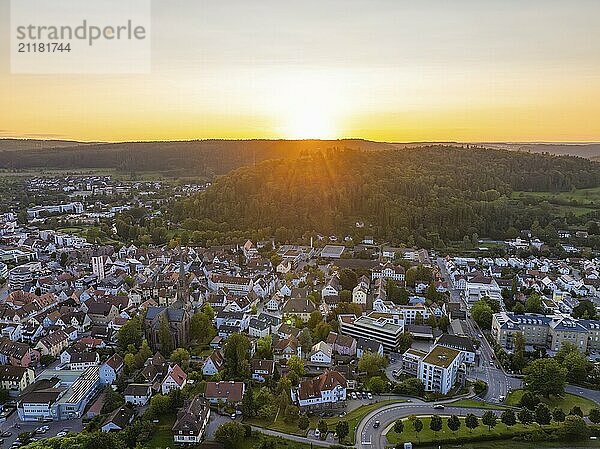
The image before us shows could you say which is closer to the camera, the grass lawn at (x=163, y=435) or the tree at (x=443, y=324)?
the grass lawn at (x=163, y=435)

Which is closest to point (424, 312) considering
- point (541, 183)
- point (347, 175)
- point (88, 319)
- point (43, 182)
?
point (88, 319)

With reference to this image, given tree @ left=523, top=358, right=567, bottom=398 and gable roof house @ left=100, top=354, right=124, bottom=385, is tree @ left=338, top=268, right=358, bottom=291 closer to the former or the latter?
tree @ left=523, top=358, right=567, bottom=398

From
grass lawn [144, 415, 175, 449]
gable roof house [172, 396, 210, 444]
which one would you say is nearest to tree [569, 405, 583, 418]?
gable roof house [172, 396, 210, 444]

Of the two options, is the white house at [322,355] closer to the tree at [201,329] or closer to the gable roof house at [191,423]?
the tree at [201,329]

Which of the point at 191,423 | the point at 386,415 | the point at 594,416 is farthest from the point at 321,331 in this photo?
the point at 594,416

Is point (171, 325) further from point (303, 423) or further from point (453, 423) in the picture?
point (453, 423)

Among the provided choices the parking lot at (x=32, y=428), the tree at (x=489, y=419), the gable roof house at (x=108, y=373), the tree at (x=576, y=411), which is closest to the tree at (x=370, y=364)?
the tree at (x=489, y=419)

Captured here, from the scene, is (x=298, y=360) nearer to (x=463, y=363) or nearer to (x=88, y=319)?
(x=463, y=363)
